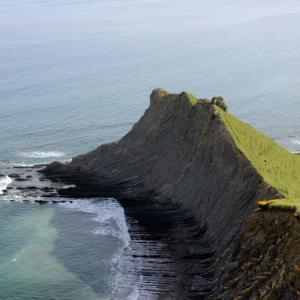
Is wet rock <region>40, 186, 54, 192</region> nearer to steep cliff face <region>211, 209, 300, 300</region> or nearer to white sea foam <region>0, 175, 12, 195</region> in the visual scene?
white sea foam <region>0, 175, 12, 195</region>

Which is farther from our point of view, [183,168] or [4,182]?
[4,182]

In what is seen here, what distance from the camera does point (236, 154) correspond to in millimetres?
71188

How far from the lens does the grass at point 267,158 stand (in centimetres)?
6512

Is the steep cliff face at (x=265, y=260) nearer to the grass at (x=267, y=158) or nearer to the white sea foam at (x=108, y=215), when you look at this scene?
the grass at (x=267, y=158)

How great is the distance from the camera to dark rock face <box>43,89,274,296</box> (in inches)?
2645

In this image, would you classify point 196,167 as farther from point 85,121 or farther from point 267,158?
point 85,121

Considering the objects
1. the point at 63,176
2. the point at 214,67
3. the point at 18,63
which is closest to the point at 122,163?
the point at 63,176

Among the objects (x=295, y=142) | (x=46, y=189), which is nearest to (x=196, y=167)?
(x=46, y=189)

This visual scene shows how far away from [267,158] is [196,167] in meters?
→ 9.65

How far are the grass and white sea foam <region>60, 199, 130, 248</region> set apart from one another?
701 inches

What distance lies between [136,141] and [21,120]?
145ft

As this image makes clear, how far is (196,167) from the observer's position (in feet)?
257

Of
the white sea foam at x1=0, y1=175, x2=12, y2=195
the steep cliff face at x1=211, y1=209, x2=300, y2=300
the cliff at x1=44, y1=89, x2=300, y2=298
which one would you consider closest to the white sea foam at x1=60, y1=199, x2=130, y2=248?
the cliff at x1=44, y1=89, x2=300, y2=298

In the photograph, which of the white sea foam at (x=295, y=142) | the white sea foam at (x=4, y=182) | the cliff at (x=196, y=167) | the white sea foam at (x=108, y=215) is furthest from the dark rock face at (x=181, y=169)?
the white sea foam at (x=295, y=142)
